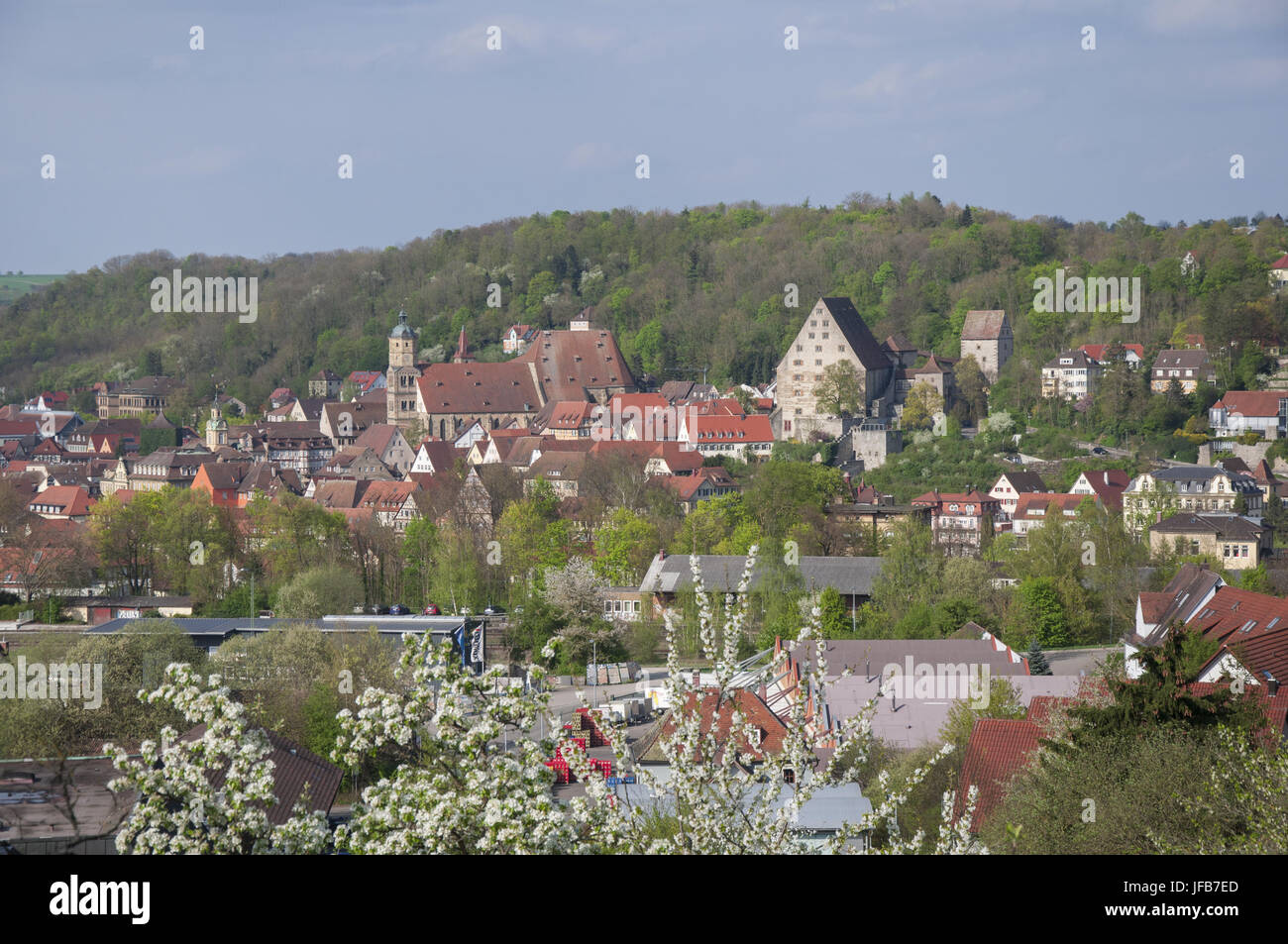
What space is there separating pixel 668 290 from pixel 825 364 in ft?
66.9

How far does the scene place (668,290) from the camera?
72.4 m

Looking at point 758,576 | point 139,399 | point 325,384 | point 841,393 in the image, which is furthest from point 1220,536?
point 139,399

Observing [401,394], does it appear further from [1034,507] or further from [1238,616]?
[1238,616]

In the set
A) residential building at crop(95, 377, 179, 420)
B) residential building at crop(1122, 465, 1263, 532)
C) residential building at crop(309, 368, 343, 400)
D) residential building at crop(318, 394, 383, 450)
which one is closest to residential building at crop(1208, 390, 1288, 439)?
residential building at crop(1122, 465, 1263, 532)

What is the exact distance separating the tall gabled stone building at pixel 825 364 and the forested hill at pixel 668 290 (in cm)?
456

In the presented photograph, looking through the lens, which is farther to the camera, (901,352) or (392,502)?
(901,352)

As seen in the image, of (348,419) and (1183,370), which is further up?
(1183,370)

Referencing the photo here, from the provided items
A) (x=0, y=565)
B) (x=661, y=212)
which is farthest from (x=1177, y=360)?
(x=661, y=212)

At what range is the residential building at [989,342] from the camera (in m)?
53.2

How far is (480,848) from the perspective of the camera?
4.75m

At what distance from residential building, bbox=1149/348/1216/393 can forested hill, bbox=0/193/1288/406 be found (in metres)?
1.07

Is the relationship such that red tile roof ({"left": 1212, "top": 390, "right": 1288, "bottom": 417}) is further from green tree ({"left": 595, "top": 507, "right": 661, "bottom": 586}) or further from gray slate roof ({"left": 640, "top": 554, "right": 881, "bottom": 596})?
green tree ({"left": 595, "top": 507, "right": 661, "bottom": 586})

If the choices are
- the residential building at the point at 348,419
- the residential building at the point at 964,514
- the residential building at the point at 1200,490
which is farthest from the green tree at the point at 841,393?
the residential building at the point at 348,419

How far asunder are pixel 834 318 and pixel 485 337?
26681mm
